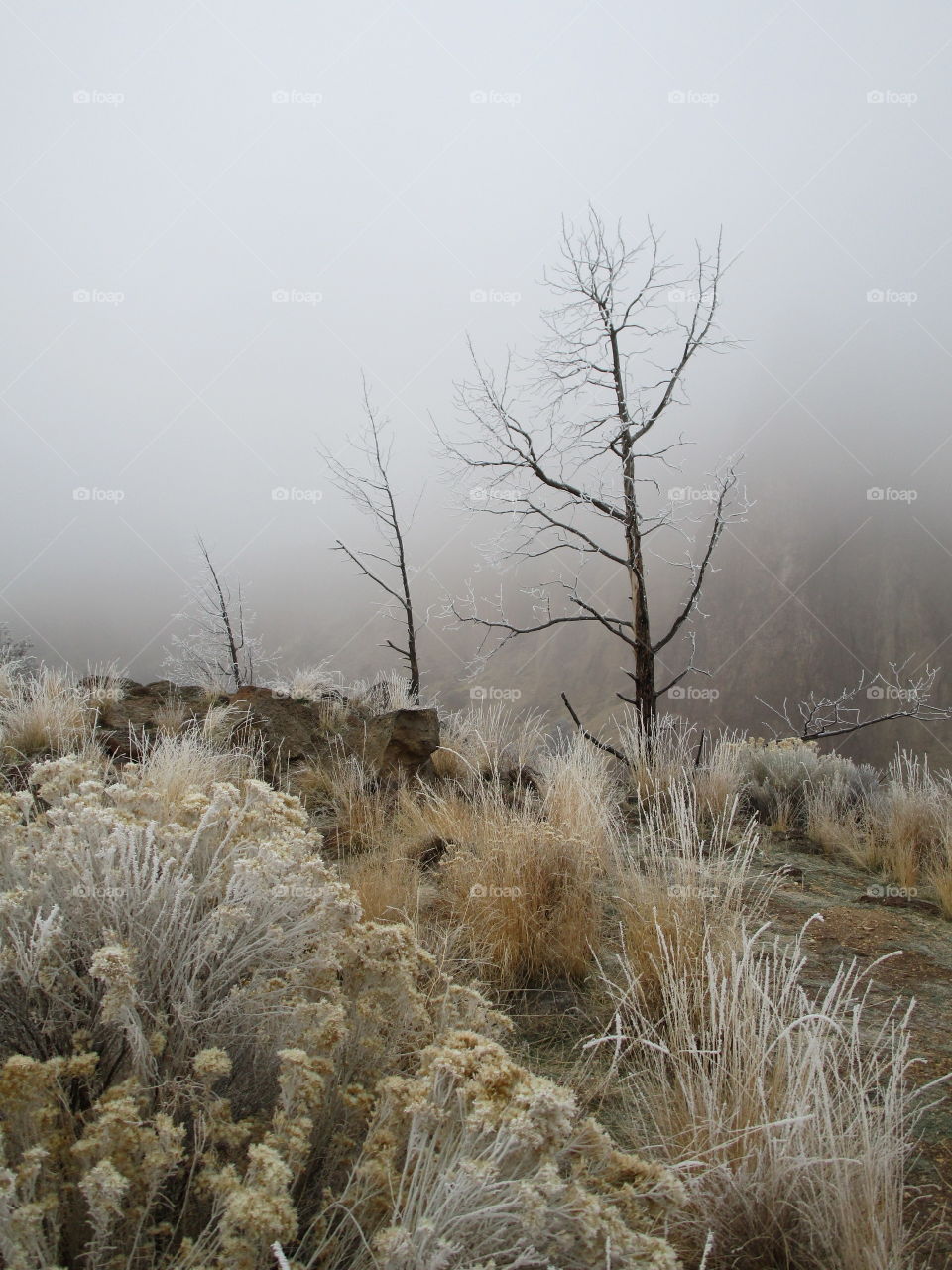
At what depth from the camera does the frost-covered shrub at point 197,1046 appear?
4.50 ft

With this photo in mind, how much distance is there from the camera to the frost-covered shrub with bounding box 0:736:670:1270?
1372 mm

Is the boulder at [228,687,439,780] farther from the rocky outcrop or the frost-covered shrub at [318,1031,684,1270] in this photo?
the frost-covered shrub at [318,1031,684,1270]

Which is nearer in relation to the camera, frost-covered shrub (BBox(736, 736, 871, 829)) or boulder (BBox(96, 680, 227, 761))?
Answer: boulder (BBox(96, 680, 227, 761))

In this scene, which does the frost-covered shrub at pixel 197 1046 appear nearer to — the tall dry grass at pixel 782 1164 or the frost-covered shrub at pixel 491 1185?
the frost-covered shrub at pixel 491 1185

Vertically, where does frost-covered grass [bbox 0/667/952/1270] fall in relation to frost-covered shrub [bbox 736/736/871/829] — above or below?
above

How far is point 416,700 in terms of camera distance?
11.7 meters

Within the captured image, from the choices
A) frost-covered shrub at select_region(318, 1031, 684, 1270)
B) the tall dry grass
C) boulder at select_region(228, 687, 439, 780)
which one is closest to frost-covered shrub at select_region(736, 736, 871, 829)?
boulder at select_region(228, 687, 439, 780)

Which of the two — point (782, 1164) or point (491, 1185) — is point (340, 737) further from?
point (491, 1185)

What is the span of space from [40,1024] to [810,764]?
8.07 m

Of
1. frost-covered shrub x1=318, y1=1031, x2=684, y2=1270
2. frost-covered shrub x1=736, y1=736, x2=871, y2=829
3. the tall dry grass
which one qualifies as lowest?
frost-covered shrub x1=736, y1=736, x2=871, y2=829

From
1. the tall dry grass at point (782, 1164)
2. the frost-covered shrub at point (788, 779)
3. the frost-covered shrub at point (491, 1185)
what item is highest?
the frost-covered shrub at point (491, 1185)

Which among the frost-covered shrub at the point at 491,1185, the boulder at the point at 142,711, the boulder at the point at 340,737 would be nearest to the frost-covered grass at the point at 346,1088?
the frost-covered shrub at the point at 491,1185

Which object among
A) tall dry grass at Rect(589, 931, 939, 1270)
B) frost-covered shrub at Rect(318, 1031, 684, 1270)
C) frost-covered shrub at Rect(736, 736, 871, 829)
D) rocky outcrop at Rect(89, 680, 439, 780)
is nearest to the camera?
frost-covered shrub at Rect(318, 1031, 684, 1270)

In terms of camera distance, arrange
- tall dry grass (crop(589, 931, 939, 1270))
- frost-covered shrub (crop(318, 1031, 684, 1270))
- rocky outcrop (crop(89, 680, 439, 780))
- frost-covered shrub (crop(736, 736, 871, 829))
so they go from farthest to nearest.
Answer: frost-covered shrub (crop(736, 736, 871, 829)) → rocky outcrop (crop(89, 680, 439, 780)) → tall dry grass (crop(589, 931, 939, 1270)) → frost-covered shrub (crop(318, 1031, 684, 1270))
